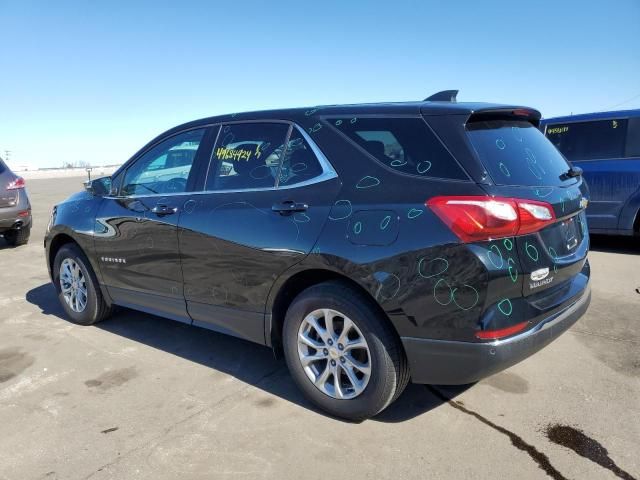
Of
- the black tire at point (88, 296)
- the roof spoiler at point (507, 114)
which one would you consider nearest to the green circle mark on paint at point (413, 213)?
the roof spoiler at point (507, 114)

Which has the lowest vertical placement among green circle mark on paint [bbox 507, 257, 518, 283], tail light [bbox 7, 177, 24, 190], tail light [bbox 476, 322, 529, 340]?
tail light [bbox 476, 322, 529, 340]

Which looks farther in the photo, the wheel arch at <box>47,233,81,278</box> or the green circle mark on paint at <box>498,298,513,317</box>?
the wheel arch at <box>47,233,81,278</box>

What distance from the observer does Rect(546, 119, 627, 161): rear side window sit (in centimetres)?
712

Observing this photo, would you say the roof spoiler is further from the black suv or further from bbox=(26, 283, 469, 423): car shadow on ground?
bbox=(26, 283, 469, 423): car shadow on ground

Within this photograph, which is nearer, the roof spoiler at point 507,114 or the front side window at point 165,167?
the roof spoiler at point 507,114

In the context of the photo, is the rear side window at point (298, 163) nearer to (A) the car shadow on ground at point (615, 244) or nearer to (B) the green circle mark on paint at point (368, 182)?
(B) the green circle mark on paint at point (368, 182)

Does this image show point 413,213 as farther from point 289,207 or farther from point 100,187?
point 100,187

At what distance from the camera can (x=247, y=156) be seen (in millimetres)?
3523

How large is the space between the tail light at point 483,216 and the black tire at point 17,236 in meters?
8.50

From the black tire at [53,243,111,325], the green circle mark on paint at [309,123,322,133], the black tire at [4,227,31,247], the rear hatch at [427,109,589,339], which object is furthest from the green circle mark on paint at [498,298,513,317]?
the black tire at [4,227,31,247]

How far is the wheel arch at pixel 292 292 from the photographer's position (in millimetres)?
2902

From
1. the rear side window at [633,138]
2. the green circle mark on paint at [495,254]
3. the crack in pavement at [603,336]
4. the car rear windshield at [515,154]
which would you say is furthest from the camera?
the rear side window at [633,138]

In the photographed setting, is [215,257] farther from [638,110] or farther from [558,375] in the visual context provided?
[638,110]

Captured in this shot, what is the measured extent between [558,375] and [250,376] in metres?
2.08
